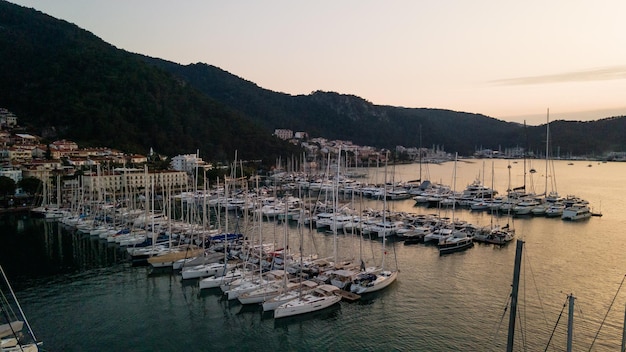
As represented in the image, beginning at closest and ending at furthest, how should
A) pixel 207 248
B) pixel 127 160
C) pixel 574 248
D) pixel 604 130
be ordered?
pixel 207 248 → pixel 574 248 → pixel 127 160 → pixel 604 130

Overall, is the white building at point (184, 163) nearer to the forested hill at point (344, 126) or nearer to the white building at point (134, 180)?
the white building at point (134, 180)

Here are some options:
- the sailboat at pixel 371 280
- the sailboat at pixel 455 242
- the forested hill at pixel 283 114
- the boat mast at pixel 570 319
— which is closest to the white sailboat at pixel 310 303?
the sailboat at pixel 371 280

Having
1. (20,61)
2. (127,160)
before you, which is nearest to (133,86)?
(20,61)

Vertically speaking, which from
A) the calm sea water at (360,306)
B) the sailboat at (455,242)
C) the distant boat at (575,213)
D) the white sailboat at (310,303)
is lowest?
the calm sea water at (360,306)

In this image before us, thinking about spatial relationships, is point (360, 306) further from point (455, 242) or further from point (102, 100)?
point (102, 100)

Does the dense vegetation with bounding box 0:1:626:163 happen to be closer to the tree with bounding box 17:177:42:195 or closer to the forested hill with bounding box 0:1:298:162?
the forested hill with bounding box 0:1:298:162

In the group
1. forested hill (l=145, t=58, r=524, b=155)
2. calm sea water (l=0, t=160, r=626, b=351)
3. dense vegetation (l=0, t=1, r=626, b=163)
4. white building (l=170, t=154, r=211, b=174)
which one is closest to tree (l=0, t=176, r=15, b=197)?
calm sea water (l=0, t=160, r=626, b=351)

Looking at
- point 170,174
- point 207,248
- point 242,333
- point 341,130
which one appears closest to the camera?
point 242,333

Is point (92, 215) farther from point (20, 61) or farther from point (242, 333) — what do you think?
point (20, 61)
